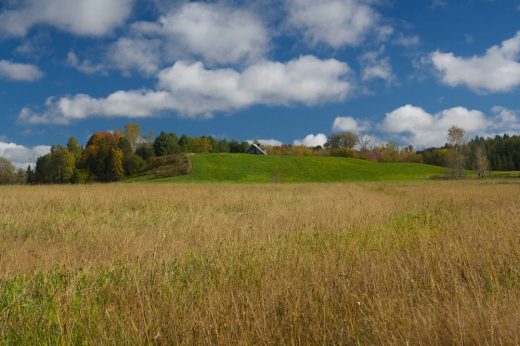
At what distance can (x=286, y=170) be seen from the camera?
69812 mm

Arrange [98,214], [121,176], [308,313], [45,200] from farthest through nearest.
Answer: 1. [121,176]
2. [45,200]
3. [98,214]
4. [308,313]

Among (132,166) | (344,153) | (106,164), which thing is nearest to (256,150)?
(344,153)

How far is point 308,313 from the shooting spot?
3.57 metres

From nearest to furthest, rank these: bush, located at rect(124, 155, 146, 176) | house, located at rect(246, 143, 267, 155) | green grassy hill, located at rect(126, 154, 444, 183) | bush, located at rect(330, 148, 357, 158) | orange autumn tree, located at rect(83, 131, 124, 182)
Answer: green grassy hill, located at rect(126, 154, 444, 183), orange autumn tree, located at rect(83, 131, 124, 182), bush, located at rect(124, 155, 146, 176), bush, located at rect(330, 148, 357, 158), house, located at rect(246, 143, 267, 155)

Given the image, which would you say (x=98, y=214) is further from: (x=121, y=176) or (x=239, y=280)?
(x=121, y=176)

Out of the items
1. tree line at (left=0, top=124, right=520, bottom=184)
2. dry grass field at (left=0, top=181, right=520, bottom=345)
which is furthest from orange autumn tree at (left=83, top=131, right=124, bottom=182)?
dry grass field at (left=0, top=181, right=520, bottom=345)

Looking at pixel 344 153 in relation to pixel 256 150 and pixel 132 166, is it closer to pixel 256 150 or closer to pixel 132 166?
pixel 256 150

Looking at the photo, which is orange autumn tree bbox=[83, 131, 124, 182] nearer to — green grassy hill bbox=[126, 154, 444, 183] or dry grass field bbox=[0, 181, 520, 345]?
green grassy hill bbox=[126, 154, 444, 183]

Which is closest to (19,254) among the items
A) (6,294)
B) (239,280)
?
(6,294)

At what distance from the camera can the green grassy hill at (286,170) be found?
2501 inches

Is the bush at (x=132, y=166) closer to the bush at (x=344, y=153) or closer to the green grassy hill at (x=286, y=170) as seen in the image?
the green grassy hill at (x=286, y=170)

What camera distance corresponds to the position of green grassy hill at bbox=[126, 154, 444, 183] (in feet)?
208

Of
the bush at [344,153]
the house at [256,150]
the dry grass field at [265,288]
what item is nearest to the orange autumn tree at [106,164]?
the house at [256,150]

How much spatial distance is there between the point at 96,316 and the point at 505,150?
12926 cm
